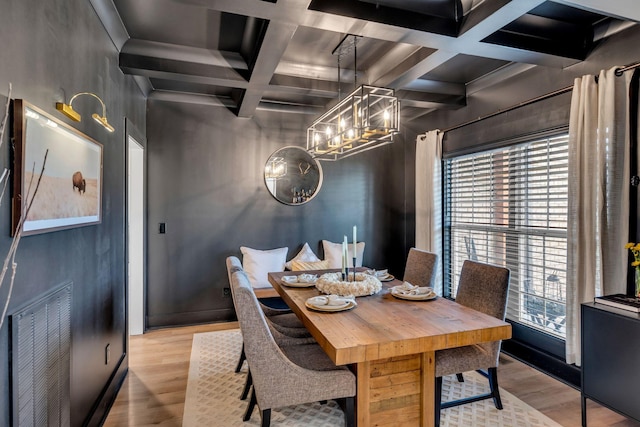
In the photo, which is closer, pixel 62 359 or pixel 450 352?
pixel 62 359

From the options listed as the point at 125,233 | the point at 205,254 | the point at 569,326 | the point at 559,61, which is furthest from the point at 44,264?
the point at 559,61

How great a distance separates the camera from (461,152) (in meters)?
3.82

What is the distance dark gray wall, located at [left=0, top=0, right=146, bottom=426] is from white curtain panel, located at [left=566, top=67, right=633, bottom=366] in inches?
127

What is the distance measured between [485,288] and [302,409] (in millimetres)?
1514

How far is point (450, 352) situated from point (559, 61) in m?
2.37

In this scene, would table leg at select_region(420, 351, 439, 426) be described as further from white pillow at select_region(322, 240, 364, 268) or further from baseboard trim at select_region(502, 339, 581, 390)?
white pillow at select_region(322, 240, 364, 268)

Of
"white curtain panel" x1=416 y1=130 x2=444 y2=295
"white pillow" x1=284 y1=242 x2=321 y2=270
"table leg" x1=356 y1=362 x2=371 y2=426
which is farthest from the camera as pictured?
"white pillow" x1=284 y1=242 x2=321 y2=270

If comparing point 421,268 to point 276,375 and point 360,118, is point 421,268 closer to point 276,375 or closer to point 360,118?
point 360,118

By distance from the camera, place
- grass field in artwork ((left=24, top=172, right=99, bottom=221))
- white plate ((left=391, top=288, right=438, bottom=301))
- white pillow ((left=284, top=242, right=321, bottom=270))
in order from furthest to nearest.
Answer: white pillow ((left=284, top=242, right=321, bottom=270)), white plate ((left=391, top=288, right=438, bottom=301)), grass field in artwork ((left=24, top=172, right=99, bottom=221))

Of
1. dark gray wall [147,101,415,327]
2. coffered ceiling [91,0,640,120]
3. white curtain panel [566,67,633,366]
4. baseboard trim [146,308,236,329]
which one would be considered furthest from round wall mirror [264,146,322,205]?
white curtain panel [566,67,633,366]

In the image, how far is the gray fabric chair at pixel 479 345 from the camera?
211 centimetres

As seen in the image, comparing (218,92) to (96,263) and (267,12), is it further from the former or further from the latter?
(96,263)

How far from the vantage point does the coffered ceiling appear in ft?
6.70

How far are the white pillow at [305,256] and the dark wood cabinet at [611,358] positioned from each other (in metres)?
2.77
